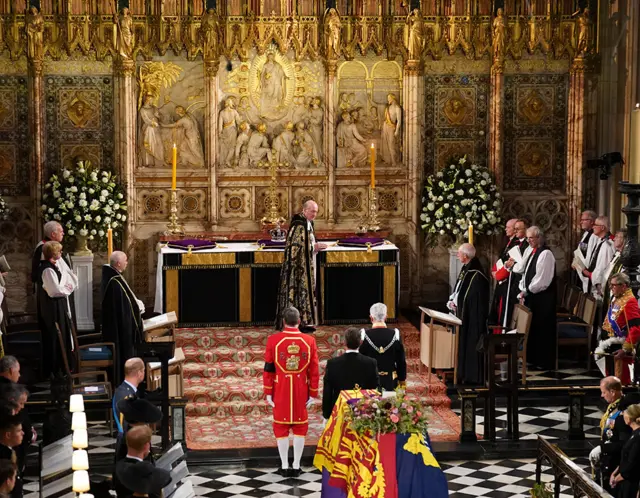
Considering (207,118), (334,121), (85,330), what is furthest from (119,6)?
(85,330)

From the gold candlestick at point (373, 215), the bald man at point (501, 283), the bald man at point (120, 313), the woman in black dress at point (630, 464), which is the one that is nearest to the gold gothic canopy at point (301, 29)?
the gold candlestick at point (373, 215)

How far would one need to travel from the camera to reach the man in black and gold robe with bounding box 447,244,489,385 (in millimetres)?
15508

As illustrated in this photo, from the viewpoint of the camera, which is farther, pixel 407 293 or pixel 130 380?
pixel 407 293

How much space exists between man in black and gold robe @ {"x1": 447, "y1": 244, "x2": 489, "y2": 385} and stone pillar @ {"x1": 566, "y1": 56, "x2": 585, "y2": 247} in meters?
4.43

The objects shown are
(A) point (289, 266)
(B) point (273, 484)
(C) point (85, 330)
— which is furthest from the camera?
(C) point (85, 330)

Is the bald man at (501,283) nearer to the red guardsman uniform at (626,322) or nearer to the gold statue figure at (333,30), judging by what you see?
the red guardsman uniform at (626,322)

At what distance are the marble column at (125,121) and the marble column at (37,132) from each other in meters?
1.11

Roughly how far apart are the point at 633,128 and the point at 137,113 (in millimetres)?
7469

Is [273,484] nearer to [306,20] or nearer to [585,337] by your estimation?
→ [585,337]

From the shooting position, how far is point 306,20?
62.6 ft

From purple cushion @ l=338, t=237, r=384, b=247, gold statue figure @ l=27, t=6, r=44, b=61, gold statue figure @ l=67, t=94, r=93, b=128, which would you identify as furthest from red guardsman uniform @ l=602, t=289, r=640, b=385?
gold statue figure @ l=27, t=6, r=44, b=61

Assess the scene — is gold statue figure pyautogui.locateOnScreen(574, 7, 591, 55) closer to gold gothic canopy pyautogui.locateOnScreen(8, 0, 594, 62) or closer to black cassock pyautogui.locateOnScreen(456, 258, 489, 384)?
gold gothic canopy pyautogui.locateOnScreen(8, 0, 594, 62)

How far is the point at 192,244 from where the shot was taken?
1750 centimetres

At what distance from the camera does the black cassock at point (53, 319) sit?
1531 cm
